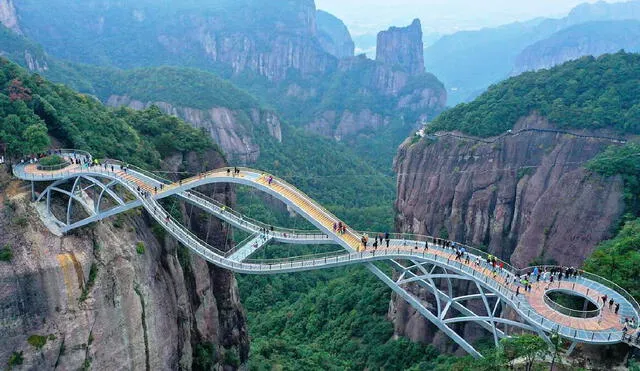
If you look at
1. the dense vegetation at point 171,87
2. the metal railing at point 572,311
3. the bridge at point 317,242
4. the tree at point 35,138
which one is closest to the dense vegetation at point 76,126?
the tree at point 35,138

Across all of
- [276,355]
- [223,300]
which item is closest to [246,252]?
[223,300]

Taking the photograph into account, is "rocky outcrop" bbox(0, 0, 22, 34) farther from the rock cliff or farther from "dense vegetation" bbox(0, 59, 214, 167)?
the rock cliff

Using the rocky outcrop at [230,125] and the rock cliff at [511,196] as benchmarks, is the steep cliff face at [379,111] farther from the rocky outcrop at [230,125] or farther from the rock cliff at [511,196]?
the rock cliff at [511,196]

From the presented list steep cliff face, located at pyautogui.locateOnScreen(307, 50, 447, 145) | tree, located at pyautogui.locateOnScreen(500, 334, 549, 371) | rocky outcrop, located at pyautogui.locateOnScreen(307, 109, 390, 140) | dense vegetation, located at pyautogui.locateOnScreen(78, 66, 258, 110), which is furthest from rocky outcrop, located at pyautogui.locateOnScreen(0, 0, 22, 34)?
tree, located at pyautogui.locateOnScreen(500, 334, 549, 371)

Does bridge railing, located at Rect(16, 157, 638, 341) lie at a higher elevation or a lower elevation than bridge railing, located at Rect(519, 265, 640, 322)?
lower

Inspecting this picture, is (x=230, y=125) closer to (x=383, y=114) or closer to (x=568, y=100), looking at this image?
(x=383, y=114)

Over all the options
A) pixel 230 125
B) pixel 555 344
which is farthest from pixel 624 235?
pixel 230 125
